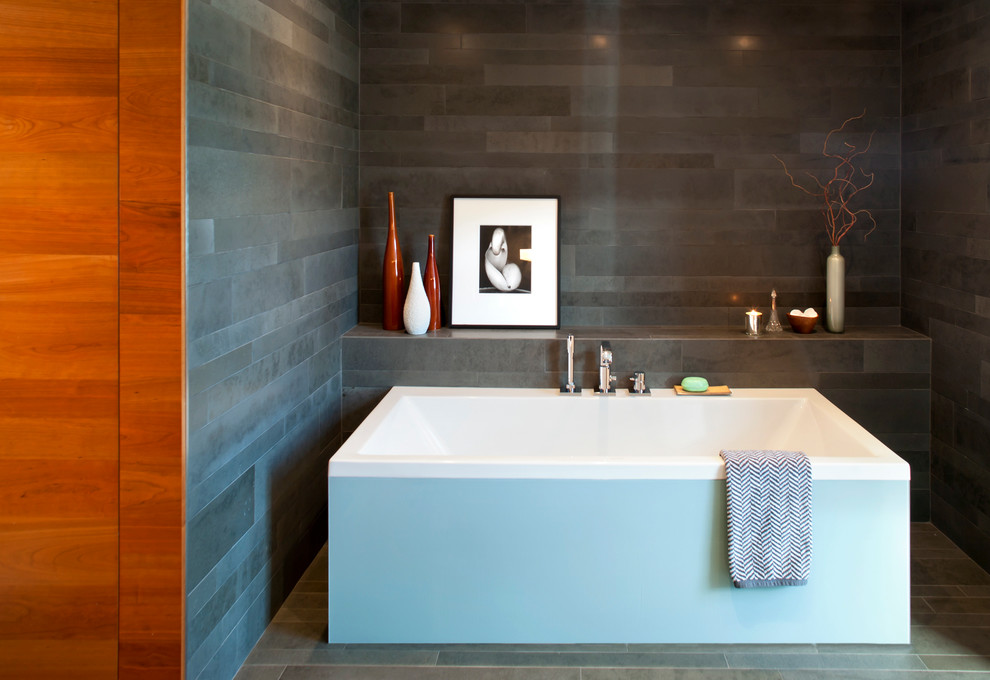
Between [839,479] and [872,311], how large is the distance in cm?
177

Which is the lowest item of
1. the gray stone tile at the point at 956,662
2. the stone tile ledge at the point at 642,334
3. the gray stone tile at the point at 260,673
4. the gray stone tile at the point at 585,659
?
the gray stone tile at the point at 260,673

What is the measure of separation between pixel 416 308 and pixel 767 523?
1.88 m

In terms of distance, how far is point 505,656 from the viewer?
2.95 metres

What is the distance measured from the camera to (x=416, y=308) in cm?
413

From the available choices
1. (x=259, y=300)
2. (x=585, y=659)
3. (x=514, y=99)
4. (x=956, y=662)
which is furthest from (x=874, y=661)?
(x=514, y=99)

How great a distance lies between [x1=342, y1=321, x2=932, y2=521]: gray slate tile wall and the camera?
4074 mm

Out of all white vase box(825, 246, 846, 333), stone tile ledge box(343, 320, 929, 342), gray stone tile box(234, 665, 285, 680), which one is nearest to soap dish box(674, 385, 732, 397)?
stone tile ledge box(343, 320, 929, 342)

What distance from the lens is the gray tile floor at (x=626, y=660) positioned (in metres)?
2.84

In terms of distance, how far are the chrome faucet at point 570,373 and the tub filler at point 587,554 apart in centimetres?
107

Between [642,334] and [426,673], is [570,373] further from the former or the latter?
[426,673]

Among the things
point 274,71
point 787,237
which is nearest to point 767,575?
point 787,237

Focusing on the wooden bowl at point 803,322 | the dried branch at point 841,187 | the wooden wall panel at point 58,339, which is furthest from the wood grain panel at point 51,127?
the dried branch at point 841,187

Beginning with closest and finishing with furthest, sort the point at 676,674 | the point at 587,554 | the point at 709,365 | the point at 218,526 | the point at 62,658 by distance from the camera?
the point at 62,658 → the point at 218,526 → the point at 676,674 → the point at 587,554 → the point at 709,365

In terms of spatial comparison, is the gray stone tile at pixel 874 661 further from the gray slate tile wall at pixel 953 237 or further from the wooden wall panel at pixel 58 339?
the wooden wall panel at pixel 58 339
